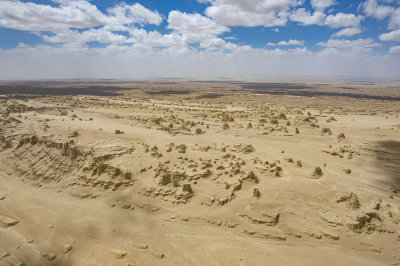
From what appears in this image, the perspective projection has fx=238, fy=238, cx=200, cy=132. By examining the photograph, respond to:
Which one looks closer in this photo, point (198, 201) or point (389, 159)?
point (198, 201)

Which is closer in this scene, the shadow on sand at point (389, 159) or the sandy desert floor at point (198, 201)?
the sandy desert floor at point (198, 201)

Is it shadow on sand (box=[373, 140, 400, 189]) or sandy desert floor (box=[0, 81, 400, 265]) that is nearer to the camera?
sandy desert floor (box=[0, 81, 400, 265])

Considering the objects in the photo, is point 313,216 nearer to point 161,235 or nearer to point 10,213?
point 161,235

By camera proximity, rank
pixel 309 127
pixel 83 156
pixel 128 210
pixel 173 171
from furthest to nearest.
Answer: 1. pixel 309 127
2. pixel 83 156
3. pixel 173 171
4. pixel 128 210

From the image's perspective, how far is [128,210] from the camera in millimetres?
10812

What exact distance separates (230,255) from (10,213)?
10362 millimetres

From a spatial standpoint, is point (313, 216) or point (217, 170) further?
point (217, 170)

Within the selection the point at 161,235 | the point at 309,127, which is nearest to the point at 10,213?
the point at 161,235

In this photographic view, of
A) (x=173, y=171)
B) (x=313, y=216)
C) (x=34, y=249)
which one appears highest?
(x=173, y=171)

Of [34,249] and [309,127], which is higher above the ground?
[309,127]

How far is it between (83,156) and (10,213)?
14.3 feet

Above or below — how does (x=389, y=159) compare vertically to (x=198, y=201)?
above

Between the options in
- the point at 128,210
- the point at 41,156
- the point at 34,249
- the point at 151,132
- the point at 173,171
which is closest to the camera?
the point at 34,249

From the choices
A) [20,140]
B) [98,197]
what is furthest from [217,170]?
[20,140]
